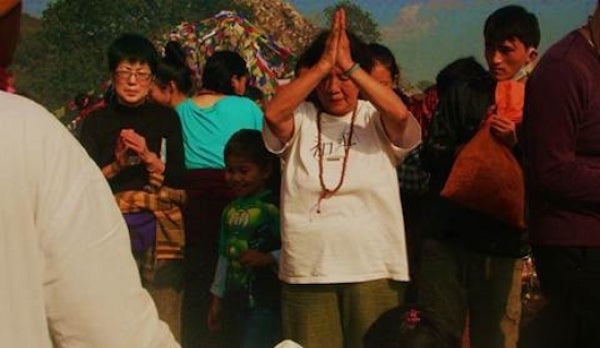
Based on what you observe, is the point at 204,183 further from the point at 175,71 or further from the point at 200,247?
the point at 175,71

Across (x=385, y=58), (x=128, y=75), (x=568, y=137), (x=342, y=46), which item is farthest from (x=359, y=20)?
(x=568, y=137)

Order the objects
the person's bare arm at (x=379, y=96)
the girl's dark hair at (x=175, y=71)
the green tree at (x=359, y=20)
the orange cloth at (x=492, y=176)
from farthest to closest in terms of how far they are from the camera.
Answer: the girl's dark hair at (x=175, y=71) → the green tree at (x=359, y=20) → the orange cloth at (x=492, y=176) → the person's bare arm at (x=379, y=96)

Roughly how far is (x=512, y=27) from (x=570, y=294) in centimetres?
125

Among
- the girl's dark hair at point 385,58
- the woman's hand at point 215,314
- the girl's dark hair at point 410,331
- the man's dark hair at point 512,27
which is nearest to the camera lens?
the girl's dark hair at point 410,331

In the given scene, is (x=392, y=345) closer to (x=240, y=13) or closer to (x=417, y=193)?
(x=417, y=193)

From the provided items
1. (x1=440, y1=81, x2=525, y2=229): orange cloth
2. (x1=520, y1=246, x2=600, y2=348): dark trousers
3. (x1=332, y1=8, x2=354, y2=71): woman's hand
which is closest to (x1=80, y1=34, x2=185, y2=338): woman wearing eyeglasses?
(x1=332, y1=8, x2=354, y2=71): woman's hand

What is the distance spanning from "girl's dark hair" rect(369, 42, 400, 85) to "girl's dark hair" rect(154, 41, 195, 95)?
1048 millimetres

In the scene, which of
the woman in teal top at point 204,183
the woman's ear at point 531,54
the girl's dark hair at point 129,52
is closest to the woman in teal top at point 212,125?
the woman in teal top at point 204,183

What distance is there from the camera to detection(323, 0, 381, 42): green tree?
548 centimetres

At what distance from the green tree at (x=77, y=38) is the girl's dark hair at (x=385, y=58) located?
1443 millimetres

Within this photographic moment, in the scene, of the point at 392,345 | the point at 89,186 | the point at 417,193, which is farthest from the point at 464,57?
the point at 89,186

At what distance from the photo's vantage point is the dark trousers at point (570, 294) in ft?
11.5

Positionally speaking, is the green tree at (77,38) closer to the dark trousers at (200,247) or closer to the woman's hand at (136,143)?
the dark trousers at (200,247)

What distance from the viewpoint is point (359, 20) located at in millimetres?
5656
